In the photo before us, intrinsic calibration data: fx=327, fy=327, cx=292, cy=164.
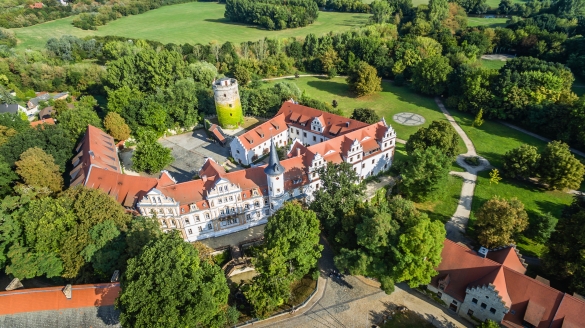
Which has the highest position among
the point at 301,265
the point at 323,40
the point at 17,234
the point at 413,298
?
the point at 323,40

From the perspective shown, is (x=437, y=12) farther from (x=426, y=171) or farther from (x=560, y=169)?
(x=426, y=171)

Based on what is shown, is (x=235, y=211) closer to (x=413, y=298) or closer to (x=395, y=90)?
(x=413, y=298)

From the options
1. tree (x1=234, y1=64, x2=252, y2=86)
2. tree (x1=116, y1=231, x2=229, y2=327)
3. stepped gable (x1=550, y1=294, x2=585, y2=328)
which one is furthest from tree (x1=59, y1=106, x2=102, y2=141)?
stepped gable (x1=550, y1=294, x2=585, y2=328)

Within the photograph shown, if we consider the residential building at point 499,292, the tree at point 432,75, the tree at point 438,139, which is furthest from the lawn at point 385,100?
the residential building at point 499,292

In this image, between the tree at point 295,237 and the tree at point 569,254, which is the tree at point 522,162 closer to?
the tree at point 569,254

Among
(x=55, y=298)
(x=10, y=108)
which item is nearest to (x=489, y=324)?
(x=55, y=298)

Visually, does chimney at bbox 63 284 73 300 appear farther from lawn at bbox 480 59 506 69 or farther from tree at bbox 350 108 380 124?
lawn at bbox 480 59 506 69

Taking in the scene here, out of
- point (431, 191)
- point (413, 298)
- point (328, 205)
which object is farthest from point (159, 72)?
point (413, 298)
